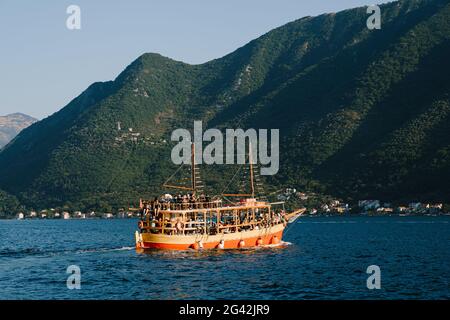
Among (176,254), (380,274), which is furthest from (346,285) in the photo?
(176,254)

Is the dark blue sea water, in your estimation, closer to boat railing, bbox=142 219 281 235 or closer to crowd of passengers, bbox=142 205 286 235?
boat railing, bbox=142 219 281 235

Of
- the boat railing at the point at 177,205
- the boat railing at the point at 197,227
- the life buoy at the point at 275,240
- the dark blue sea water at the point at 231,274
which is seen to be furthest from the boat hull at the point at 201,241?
the boat railing at the point at 177,205

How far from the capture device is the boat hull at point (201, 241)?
87.7 meters

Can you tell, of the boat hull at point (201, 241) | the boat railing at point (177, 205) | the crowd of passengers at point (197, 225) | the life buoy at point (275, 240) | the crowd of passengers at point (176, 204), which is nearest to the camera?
the crowd of passengers at point (197, 225)

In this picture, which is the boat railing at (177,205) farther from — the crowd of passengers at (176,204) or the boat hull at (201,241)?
the boat hull at (201,241)

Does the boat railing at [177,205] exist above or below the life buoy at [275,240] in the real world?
above

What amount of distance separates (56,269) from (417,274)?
130 feet

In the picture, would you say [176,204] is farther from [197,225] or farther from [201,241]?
[201,241]

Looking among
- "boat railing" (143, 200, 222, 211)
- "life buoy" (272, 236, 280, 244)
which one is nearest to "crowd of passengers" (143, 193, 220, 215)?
"boat railing" (143, 200, 222, 211)

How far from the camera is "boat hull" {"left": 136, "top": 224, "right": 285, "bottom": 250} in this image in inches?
3452

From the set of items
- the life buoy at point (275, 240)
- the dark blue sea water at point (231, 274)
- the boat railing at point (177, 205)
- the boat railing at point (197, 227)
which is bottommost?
the dark blue sea water at point (231, 274)

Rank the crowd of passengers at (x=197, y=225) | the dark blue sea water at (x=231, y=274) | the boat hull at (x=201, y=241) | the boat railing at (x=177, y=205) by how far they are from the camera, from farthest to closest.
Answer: the boat railing at (x=177, y=205) → the boat hull at (x=201, y=241) → the crowd of passengers at (x=197, y=225) → the dark blue sea water at (x=231, y=274)

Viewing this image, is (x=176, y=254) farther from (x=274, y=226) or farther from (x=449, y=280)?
(x=449, y=280)

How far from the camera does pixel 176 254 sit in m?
84.4
